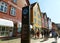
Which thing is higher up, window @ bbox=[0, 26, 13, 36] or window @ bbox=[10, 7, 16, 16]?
window @ bbox=[10, 7, 16, 16]

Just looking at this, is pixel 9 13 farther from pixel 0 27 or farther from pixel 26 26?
pixel 26 26

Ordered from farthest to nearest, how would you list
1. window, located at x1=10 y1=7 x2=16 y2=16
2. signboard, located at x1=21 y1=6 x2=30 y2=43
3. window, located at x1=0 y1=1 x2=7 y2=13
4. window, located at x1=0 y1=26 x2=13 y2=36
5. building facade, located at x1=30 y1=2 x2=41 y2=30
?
building facade, located at x1=30 y1=2 x2=41 y2=30 < window, located at x1=10 y1=7 x2=16 y2=16 < window, located at x1=0 y1=1 x2=7 y2=13 < window, located at x1=0 y1=26 x2=13 y2=36 < signboard, located at x1=21 y1=6 x2=30 y2=43

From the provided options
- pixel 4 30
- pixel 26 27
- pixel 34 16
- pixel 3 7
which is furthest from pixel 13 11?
pixel 34 16

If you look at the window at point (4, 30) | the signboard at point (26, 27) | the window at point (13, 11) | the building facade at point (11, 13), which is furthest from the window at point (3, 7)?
the signboard at point (26, 27)

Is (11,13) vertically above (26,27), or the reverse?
(11,13)

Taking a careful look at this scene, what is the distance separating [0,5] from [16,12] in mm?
6466

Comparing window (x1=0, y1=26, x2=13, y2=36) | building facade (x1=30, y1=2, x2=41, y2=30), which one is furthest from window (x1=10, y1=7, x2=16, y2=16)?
building facade (x1=30, y1=2, x2=41, y2=30)

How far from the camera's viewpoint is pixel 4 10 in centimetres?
2522

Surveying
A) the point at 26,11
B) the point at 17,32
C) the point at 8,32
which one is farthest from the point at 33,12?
the point at 26,11

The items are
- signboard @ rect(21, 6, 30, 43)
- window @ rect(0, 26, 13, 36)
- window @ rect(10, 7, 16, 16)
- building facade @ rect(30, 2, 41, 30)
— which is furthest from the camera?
building facade @ rect(30, 2, 41, 30)

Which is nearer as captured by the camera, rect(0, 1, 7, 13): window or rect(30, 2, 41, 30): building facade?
rect(0, 1, 7, 13): window

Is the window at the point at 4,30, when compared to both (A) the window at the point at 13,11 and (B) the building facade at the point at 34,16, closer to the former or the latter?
(A) the window at the point at 13,11

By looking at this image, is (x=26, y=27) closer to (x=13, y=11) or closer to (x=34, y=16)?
(x=13, y=11)

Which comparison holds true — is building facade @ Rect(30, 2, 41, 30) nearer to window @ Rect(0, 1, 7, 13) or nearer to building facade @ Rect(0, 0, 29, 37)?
building facade @ Rect(0, 0, 29, 37)
